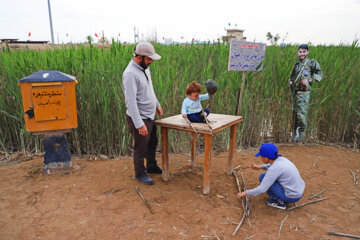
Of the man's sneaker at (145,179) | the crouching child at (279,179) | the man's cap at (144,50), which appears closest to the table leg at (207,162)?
the crouching child at (279,179)

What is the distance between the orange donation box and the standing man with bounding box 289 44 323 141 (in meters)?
3.24

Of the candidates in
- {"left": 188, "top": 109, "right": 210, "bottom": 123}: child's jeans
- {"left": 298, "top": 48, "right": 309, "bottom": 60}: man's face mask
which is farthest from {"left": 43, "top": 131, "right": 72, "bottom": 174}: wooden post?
{"left": 298, "top": 48, "right": 309, "bottom": 60}: man's face mask

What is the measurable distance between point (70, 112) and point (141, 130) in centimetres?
100

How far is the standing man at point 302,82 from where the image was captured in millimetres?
3836

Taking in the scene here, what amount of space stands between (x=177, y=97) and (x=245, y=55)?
1122 millimetres

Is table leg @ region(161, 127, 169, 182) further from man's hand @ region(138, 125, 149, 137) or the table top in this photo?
man's hand @ region(138, 125, 149, 137)

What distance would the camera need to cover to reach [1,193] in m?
2.54

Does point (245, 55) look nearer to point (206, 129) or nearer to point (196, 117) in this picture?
point (196, 117)

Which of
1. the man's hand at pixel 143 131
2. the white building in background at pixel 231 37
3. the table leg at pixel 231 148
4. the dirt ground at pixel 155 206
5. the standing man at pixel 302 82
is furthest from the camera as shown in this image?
the white building in background at pixel 231 37

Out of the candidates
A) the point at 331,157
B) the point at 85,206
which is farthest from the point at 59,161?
the point at 331,157

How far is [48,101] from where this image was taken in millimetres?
2727

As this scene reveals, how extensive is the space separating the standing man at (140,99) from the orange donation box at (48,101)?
0.79 metres

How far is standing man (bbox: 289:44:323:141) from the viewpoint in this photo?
151 inches

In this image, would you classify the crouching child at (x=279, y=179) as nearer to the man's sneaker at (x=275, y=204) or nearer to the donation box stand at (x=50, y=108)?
the man's sneaker at (x=275, y=204)
